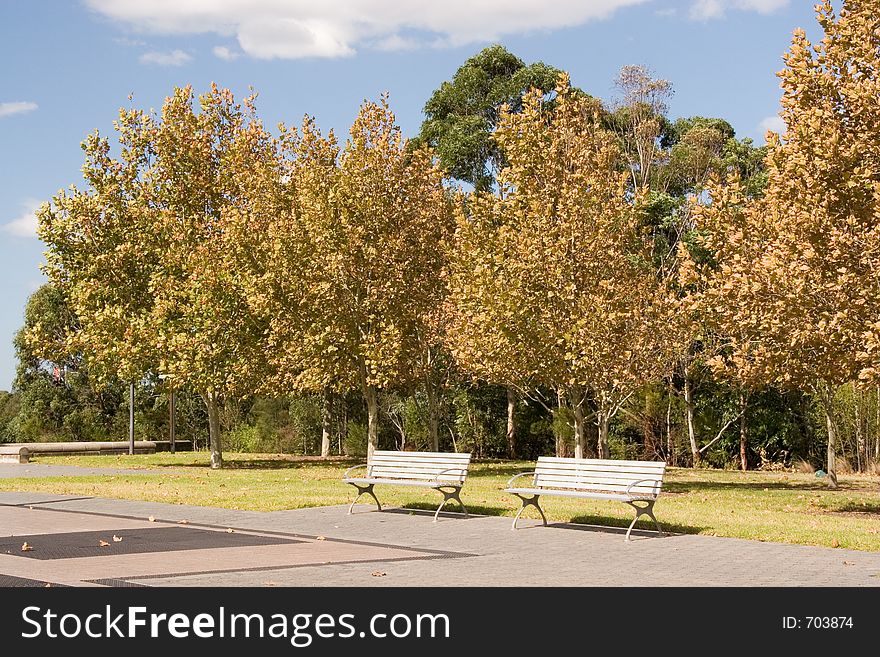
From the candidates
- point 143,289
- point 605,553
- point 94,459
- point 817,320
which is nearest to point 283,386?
point 143,289

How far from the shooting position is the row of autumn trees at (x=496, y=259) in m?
15.0

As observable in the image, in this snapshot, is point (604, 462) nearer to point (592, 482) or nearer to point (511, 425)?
point (592, 482)

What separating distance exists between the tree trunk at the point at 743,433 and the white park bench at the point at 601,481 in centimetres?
1787

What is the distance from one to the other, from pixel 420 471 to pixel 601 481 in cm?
283

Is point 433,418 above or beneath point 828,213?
beneath

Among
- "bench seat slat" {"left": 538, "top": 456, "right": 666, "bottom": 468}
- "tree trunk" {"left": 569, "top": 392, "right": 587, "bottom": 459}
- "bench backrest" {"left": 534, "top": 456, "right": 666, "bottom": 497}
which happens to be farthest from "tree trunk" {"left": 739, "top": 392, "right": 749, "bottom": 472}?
"bench seat slat" {"left": 538, "top": 456, "right": 666, "bottom": 468}

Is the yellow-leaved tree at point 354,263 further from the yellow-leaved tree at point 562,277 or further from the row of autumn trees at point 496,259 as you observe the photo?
the yellow-leaved tree at point 562,277

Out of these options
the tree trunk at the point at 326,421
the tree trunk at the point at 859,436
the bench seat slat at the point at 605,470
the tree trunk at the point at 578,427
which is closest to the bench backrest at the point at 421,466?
the bench seat slat at the point at 605,470

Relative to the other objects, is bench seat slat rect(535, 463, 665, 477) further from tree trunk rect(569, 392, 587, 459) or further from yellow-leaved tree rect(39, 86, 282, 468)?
yellow-leaved tree rect(39, 86, 282, 468)

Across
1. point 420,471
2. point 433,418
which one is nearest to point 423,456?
point 420,471

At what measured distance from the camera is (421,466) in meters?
14.4

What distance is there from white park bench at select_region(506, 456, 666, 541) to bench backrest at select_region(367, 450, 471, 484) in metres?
1.16

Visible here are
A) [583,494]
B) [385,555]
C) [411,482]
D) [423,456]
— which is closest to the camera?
[385,555]
